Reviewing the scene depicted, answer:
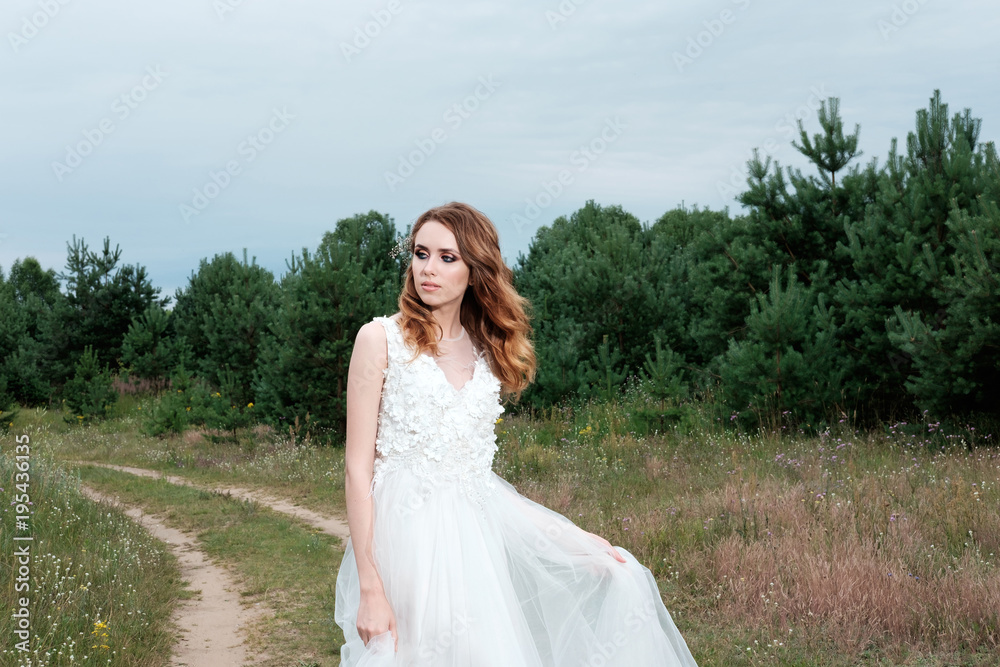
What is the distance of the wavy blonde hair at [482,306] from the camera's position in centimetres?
275

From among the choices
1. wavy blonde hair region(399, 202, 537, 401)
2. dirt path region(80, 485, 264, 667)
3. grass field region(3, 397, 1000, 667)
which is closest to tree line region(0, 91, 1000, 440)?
grass field region(3, 397, 1000, 667)

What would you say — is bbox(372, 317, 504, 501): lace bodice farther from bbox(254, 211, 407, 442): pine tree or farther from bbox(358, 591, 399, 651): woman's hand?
bbox(254, 211, 407, 442): pine tree

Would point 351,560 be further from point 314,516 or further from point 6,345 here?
point 6,345

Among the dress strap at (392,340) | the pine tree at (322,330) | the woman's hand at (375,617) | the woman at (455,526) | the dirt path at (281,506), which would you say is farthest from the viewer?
the pine tree at (322,330)

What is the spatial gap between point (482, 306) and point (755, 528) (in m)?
4.97

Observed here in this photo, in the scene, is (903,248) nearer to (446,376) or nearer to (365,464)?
(446,376)

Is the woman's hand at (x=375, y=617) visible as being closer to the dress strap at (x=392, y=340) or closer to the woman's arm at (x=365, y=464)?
the woman's arm at (x=365, y=464)

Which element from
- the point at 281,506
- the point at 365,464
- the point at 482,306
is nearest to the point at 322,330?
the point at 281,506

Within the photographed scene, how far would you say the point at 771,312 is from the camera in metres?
11.4

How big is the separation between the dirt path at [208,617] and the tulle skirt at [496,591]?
10.7 feet

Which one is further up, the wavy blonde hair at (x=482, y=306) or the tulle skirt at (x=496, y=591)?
the wavy blonde hair at (x=482, y=306)

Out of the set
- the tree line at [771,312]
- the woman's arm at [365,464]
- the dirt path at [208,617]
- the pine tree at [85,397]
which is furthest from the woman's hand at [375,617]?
the pine tree at [85,397]

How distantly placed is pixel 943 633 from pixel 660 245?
1406 centimetres

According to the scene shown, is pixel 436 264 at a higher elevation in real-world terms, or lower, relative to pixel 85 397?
higher
